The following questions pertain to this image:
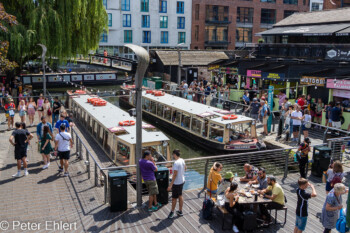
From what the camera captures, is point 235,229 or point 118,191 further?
point 118,191

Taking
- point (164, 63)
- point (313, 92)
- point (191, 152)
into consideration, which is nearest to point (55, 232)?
point (191, 152)

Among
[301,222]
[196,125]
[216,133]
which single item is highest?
[301,222]

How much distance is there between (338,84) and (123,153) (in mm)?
13280

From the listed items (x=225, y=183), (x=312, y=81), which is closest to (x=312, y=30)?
(x=312, y=81)

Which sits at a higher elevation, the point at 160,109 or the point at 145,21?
the point at 145,21

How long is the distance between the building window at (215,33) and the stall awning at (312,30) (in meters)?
31.8

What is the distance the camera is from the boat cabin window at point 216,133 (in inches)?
743

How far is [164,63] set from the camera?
141ft

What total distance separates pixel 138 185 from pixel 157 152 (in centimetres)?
470

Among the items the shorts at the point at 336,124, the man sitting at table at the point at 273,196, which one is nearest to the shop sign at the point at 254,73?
the shorts at the point at 336,124

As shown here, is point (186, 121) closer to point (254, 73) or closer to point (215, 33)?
point (254, 73)

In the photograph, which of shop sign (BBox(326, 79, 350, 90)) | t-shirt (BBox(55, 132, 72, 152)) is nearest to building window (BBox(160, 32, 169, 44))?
shop sign (BBox(326, 79, 350, 90))

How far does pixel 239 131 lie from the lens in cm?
1956

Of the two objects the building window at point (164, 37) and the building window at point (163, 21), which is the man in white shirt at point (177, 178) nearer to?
the building window at point (164, 37)
